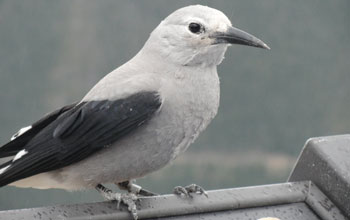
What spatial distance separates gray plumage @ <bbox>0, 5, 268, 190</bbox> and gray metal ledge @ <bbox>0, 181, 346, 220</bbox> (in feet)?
0.62

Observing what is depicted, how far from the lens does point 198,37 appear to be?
3.47 meters

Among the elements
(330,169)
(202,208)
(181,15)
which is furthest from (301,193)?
(181,15)

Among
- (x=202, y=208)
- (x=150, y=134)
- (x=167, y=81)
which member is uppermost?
(x=167, y=81)

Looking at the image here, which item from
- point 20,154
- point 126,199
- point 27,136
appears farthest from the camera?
point 27,136

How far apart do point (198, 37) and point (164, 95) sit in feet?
0.96

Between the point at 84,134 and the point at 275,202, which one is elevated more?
the point at 84,134

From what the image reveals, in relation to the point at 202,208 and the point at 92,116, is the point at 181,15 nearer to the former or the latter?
the point at 92,116

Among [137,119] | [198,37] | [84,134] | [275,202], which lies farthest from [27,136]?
[275,202]

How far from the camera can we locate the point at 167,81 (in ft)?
11.3

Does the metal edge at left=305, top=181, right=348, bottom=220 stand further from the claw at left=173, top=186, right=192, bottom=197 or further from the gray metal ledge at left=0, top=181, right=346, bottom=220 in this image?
the claw at left=173, top=186, right=192, bottom=197

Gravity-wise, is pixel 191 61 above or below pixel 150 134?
above

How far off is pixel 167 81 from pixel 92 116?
0.35 m

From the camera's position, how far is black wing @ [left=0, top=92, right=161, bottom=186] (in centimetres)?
337

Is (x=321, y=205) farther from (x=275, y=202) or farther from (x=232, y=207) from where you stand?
(x=232, y=207)
